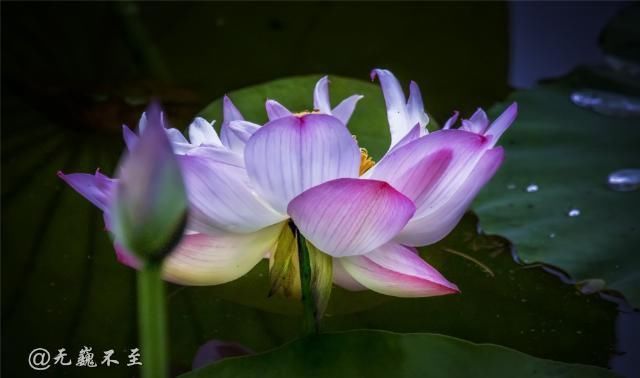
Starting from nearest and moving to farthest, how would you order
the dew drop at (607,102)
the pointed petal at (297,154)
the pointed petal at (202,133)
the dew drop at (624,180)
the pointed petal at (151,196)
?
1. the pointed petal at (151,196)
2. the pointed petal at (297,154)
3. the pointed petal at (202,133)
4. the dew drop at (624,180)
5. the dew drop at (607,102)

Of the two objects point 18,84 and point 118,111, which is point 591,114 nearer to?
point 118,111

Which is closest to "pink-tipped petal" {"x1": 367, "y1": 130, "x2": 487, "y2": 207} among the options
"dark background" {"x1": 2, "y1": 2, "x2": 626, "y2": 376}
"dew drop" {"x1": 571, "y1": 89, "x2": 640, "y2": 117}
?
"dark background" {"x1": 2, "y1": 2, "x2": 626, "y2": 376}

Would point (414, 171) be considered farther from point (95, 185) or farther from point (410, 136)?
point (95, 185)

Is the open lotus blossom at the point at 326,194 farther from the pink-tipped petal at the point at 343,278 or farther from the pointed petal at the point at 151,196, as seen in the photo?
the pointed petal at the point at 151,196

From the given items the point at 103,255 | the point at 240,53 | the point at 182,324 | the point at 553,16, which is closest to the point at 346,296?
the point at 182,324

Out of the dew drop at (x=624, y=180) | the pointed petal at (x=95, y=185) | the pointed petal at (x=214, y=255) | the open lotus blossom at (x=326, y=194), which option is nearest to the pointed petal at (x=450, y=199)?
the open lotus blossom at (x=326, y=194)

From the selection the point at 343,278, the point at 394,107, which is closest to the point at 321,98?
the point at 394,107
